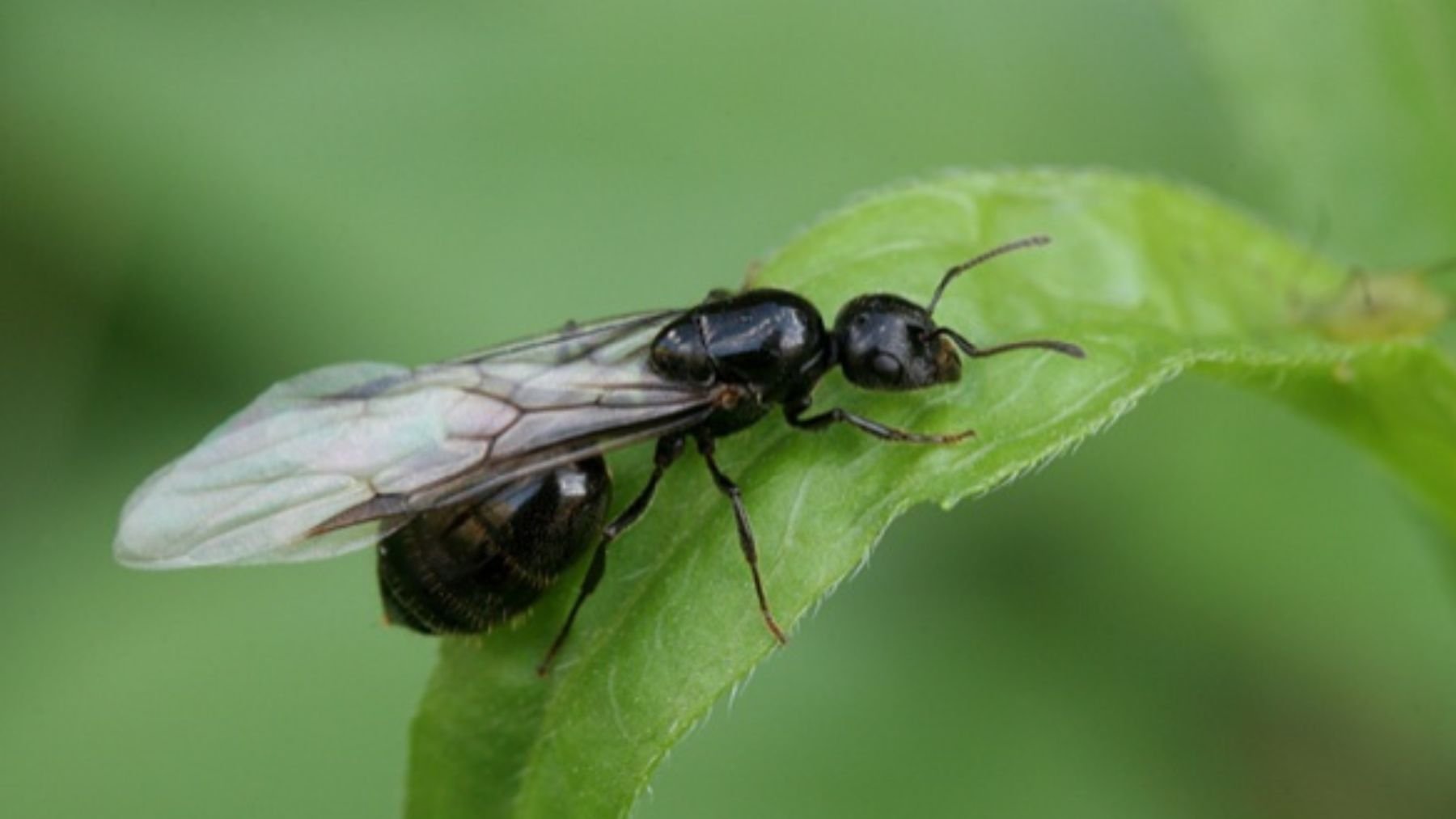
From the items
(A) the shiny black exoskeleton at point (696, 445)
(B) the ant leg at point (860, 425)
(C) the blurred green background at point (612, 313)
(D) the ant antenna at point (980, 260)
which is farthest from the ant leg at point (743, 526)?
(C) the blurred green background at point (612, 313)

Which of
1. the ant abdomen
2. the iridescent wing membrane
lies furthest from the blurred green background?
the ant abdomen

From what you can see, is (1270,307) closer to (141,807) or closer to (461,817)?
(461,817)

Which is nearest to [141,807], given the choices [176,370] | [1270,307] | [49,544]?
A: [49,544]

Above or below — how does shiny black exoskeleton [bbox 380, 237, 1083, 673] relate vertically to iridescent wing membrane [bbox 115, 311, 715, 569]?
below

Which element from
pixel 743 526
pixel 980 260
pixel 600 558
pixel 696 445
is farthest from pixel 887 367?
pixel 600 558

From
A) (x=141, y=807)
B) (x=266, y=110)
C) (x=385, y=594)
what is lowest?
(x=141, y=807)

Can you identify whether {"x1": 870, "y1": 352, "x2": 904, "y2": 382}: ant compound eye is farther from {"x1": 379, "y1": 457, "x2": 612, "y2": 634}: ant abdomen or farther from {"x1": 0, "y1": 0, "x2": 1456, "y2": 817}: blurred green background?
{"x1": 0, "y1": 0, "x2": 1456, "y2": 817}: blurred green background

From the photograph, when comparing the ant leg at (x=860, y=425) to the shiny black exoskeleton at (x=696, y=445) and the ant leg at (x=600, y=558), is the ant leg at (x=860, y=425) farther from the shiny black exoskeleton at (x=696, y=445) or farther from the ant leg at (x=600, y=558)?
the ant leg at (x=600, y=558)
